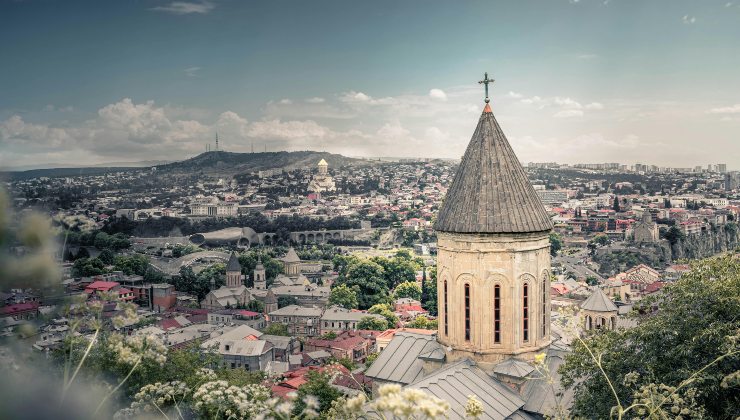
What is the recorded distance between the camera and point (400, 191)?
134125 millimetres

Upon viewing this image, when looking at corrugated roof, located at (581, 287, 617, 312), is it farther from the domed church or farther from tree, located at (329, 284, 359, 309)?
tree, located at (329, 284, 359, 309)

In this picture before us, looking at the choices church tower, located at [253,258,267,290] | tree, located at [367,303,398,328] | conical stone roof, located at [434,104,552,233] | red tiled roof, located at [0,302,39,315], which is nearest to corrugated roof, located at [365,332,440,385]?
conical stone roof, located at [434,104,552,233]

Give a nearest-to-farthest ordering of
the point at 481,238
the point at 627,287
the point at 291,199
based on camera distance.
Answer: the point at 481,238 < the point at 627,287 < the point at 291,199

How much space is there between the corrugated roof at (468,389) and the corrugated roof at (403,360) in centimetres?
137

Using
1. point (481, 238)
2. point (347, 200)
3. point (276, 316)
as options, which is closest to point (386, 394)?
point (481, 238)

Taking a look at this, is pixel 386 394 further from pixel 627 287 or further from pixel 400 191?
pixel 400 191

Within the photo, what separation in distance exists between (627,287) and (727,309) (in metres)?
43.1

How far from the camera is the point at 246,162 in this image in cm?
8962

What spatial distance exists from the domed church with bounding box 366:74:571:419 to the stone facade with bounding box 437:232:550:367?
2 centimetres

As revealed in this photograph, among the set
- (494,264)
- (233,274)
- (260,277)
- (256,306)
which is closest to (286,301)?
(256,306)

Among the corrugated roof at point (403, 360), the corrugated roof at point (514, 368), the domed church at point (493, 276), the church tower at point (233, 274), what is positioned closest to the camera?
the corrugated roof at point (514, 368)

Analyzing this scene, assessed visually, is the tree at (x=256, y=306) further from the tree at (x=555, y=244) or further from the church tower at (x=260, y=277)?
the tree at (x=555, y=244)

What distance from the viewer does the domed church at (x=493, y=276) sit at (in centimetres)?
1189

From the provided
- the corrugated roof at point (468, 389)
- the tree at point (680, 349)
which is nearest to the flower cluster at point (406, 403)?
the tree at point (680, 349)
